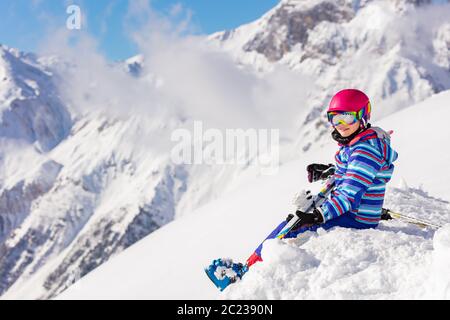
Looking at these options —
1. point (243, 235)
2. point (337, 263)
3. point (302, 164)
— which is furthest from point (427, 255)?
point (302, 164)

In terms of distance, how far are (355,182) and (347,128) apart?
72cm

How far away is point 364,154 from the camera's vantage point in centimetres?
514

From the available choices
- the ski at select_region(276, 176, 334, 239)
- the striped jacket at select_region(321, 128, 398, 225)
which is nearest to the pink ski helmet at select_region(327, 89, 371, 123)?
the striped jacket at select_region(321, 128, 398, 225)

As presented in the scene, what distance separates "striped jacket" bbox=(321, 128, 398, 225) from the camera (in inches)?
199

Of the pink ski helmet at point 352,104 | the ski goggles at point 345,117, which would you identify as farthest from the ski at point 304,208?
the pink ski helmet at point 352,104

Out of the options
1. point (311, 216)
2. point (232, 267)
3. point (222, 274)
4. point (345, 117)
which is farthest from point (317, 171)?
point (222, 274)

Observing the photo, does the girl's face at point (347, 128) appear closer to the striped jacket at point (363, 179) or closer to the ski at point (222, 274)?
the striped jacket at point (363, 179)

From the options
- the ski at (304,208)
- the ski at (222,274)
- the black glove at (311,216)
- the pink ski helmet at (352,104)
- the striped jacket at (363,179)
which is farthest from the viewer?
the pink ski helmet at (352,104)

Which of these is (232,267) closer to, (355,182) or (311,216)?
(311,216)

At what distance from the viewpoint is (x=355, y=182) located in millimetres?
5055

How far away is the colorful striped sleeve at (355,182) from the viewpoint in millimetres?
5016

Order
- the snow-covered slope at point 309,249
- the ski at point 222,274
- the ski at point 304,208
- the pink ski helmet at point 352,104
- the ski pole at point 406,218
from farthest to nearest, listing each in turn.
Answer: the ski pole at point 406,218 → the pink ski helmet at point 352,104 → the ski at point 304,208 → the ski at point 222,274 → the snow-covered slope at point 309,249

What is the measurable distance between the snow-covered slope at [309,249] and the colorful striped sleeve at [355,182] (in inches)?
A: 10.5
